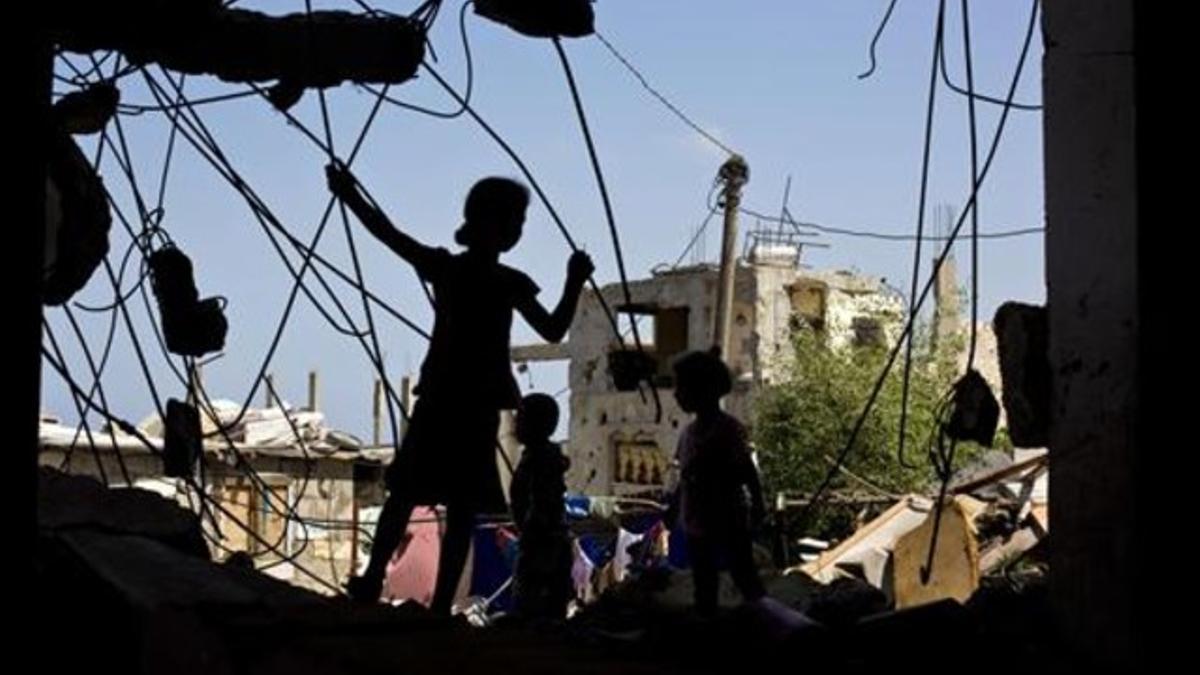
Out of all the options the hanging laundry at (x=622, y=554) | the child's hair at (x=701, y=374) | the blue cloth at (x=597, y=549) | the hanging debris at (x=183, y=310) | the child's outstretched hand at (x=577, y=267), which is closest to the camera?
the child's outstretched hand at (x=577, y=267)

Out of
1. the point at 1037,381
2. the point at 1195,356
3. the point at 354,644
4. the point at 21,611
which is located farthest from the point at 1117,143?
the point at 21,611

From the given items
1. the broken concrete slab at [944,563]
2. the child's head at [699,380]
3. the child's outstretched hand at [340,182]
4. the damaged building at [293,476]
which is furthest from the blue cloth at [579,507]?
the child's outstretched hand at [340,182]

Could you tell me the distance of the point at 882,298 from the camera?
29.1 m

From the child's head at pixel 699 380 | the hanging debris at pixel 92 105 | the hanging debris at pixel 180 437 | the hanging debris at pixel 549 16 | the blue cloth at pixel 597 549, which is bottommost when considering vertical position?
the blue cloth at pixel 597 549

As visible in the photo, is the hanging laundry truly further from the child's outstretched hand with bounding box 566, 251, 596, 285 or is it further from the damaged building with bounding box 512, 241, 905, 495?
the damaged building with bounding box 512, 241, 905, 495

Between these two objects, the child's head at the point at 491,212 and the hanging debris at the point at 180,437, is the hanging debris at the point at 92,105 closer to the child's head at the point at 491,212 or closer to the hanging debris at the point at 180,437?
the hanging debris at the point at 180,437

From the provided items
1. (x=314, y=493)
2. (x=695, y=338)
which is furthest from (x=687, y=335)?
(x=314, y=493)

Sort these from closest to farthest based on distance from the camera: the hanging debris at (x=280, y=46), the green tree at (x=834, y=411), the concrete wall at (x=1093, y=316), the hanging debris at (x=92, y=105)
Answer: the concrete wall at (x=1093, y=316), the hanging debris at (x=280, y=46), the hanging debris at (x=92, y=105), the green tree at (x=834, y=411)

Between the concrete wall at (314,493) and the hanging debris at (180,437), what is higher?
the hanging debris at (180,437)

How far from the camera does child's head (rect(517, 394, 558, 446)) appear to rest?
5.39 m

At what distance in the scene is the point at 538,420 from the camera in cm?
543

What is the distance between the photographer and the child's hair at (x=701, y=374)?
206 inches

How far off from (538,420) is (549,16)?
5.23 ft

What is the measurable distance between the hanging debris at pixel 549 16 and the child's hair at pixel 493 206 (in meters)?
0.75
